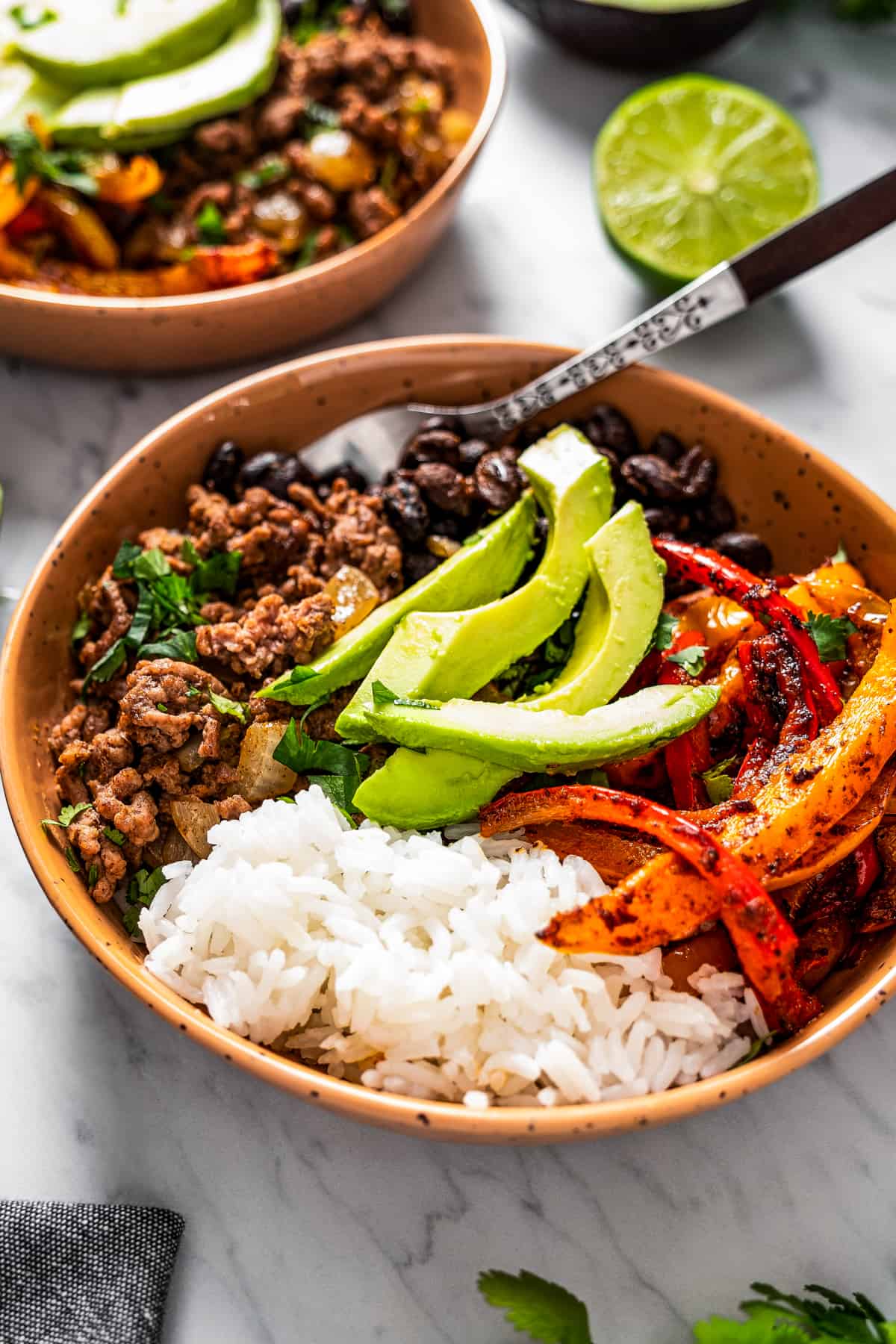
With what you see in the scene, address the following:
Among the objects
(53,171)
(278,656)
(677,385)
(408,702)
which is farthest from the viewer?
(53,171)

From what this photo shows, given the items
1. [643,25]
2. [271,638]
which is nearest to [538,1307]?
[271,638]

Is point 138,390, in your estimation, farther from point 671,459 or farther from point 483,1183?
point 483,1183

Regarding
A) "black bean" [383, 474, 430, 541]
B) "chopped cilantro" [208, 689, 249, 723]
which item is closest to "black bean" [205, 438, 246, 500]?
"black bean" [383, 474, 430, 541]

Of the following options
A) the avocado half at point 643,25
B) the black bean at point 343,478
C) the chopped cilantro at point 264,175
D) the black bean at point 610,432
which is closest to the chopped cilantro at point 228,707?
the black bean at point 343,478

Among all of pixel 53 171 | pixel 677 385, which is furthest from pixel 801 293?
pixel 53 171

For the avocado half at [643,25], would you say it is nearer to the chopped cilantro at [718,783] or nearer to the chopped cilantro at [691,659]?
the chopped cilantro at [691,659]
